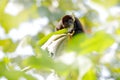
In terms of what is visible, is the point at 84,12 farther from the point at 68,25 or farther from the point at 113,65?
the point at 68,25

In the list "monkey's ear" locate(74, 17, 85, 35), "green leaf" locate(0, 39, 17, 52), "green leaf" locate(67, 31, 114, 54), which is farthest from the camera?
"green leaf" locate(0, 39, 17, 52)

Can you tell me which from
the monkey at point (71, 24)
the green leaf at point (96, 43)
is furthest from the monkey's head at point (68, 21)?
the green leaf at point (96, 43)

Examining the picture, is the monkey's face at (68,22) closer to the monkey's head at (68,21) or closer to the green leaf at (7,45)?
the monkey's head at (68,21)

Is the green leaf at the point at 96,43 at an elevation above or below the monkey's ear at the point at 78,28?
below

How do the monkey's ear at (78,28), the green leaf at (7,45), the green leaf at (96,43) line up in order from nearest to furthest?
1. the green leaf at (96,43)
2. the monkey's ear at (78,28)
3. the green leaf at (7,45)

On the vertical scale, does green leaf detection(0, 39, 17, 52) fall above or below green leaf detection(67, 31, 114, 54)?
above

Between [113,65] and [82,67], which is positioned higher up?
[113,65]

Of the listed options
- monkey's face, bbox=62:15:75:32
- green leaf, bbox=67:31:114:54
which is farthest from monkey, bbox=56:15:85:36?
green leaf, bbox=67:31:114:54

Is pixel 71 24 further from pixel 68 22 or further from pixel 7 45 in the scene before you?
pixel 7 45

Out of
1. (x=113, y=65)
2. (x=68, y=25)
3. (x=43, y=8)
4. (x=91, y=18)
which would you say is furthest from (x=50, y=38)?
(x=91, y=18)

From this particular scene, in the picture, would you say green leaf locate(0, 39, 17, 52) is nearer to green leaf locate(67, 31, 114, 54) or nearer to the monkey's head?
the monkey's head

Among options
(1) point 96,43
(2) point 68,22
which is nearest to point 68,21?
(2) point 68,22
